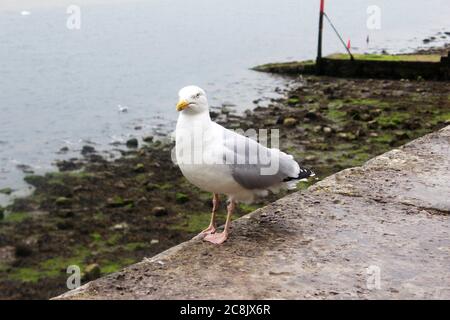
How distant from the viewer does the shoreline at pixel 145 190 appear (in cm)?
1040

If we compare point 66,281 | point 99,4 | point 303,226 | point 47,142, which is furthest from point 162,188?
point 99,4

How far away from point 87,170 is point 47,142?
4.25 m

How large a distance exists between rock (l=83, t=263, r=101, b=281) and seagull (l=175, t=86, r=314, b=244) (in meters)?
5.99

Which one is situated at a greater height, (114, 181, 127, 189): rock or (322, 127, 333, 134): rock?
→ (322, 127, 333, 134): rock

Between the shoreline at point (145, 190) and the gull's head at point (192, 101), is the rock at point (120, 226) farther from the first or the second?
the gull's head at point (192, 101)

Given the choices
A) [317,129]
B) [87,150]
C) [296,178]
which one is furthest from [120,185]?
[296,178]

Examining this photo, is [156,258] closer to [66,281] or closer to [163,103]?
[66,281]

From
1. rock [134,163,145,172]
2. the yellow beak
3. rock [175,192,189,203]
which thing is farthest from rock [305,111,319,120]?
the yellow beak

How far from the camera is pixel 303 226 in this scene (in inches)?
146

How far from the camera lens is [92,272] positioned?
9516 millimetres

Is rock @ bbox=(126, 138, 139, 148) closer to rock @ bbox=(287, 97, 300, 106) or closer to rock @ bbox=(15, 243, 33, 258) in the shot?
rock @ bbox=(287, 97, 300, 106)

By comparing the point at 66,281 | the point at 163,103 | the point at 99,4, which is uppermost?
the point at 99,4

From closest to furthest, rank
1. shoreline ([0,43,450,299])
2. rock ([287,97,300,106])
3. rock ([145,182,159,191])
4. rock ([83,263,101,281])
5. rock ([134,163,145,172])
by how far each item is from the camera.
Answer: rock ([83,263,101,281]), shoreline ([0,43,450,299]), rock ([145,182,159,191]), rock ([134,163,145,172]), rock ([287,97,300,106])

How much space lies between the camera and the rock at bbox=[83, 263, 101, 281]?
9477mm
